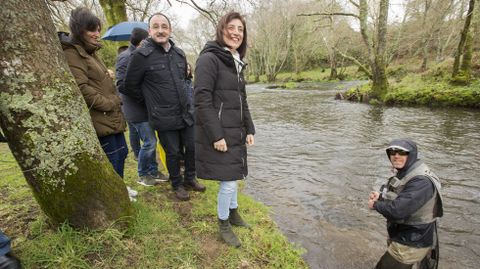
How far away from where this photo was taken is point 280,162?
6.60m

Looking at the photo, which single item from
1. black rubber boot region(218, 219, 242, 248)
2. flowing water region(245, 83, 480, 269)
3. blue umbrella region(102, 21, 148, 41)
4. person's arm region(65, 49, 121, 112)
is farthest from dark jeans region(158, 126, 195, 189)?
blue umbrella region(102, 21, 148, 41)

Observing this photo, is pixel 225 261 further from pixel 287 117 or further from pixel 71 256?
pixel 287 117

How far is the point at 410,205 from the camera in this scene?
2.58m

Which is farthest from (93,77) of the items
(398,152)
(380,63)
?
(380,63)

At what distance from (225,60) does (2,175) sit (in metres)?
3.69

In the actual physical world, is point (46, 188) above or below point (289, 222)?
above

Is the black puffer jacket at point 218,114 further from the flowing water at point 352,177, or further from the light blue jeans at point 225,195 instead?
the flowing water at point 352,177

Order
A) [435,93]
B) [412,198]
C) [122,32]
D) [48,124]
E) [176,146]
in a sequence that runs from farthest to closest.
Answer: [435,93] → [122,32] → [176,146] → [412,198] → [48,124]

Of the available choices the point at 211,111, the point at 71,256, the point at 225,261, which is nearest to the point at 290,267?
the point at 225,261

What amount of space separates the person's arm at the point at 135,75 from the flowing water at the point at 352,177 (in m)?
2.55

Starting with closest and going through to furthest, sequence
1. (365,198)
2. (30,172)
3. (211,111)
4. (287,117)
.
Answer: (30,172), (211,111), (365,198), (287,117)

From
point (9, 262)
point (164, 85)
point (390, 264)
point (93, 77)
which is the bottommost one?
point (390, 264)

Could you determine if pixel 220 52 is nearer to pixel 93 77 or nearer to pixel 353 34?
pixel 93 77

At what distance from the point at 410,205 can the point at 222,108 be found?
1857 mm
